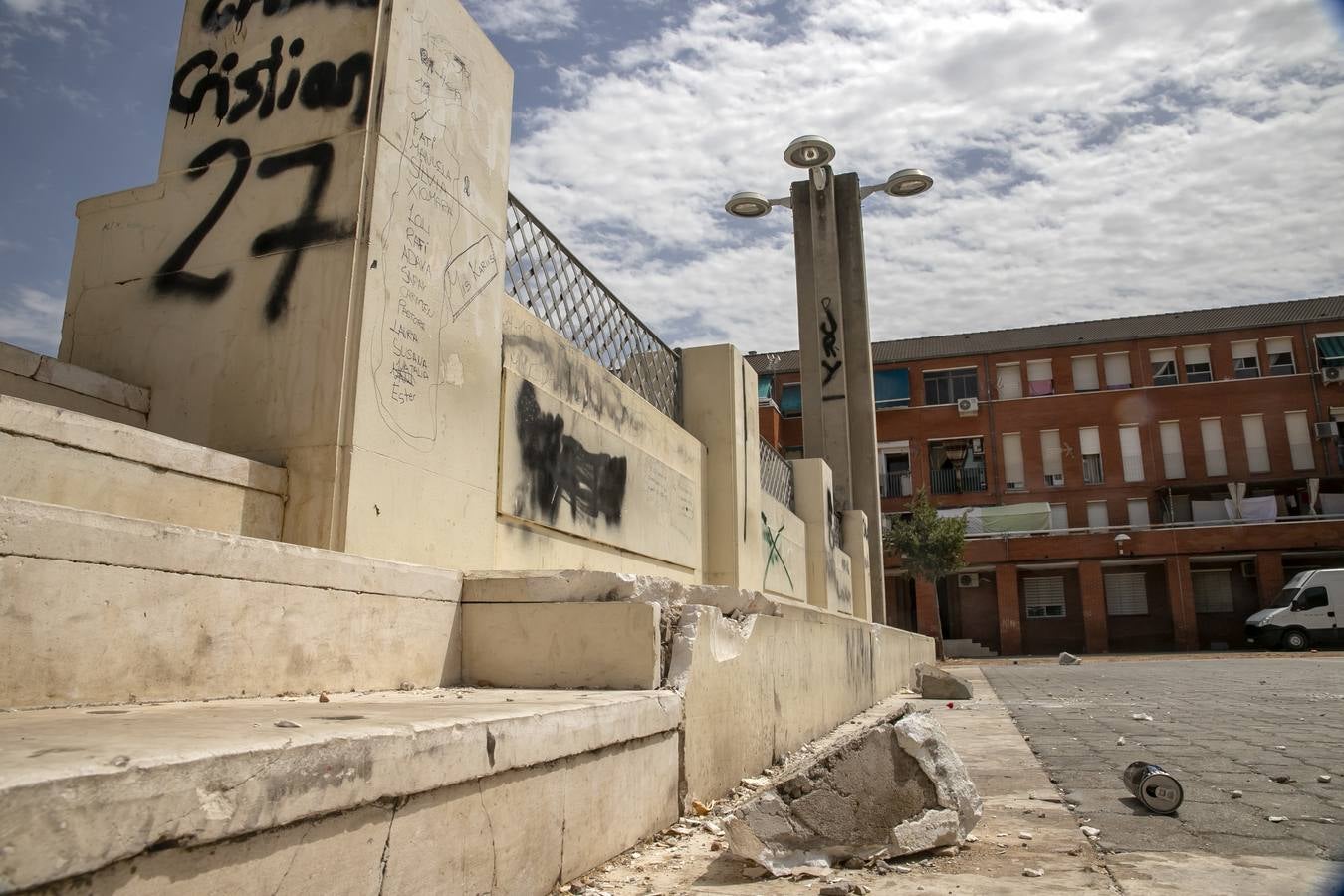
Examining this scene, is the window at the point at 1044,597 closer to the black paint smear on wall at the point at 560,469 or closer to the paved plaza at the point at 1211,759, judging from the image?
the paved plaza at the point at 1211,759

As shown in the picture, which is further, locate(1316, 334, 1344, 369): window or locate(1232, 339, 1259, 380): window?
locate(1232, 339, 1259, 380): window

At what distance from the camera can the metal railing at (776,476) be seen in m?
13.4

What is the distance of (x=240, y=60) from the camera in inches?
196

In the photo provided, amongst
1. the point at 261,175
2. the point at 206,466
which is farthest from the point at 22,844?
the point at 261,175

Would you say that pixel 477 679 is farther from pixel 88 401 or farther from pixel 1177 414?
pixel 1177 414

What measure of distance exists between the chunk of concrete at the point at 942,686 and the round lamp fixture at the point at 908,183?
11059 millimetres

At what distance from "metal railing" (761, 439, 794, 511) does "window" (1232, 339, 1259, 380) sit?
28.7 meters

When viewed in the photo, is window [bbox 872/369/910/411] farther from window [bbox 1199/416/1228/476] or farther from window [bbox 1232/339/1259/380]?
window [bbox 1232/339/1259/380]

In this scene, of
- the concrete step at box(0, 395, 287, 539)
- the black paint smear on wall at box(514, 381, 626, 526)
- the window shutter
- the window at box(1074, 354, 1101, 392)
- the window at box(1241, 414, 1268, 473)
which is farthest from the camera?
the window at box(1074, 354, 1101, 392)

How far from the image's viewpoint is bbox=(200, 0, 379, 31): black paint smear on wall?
4930mm

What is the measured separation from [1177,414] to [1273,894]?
37.9m

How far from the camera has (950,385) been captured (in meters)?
38.7

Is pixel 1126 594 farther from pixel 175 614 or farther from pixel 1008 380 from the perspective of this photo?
pixel 175 614

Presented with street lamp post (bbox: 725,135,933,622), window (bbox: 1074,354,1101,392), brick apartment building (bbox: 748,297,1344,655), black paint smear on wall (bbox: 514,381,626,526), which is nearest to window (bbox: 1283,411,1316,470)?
brick apartment building (bbox: 748,297,1344,655)
